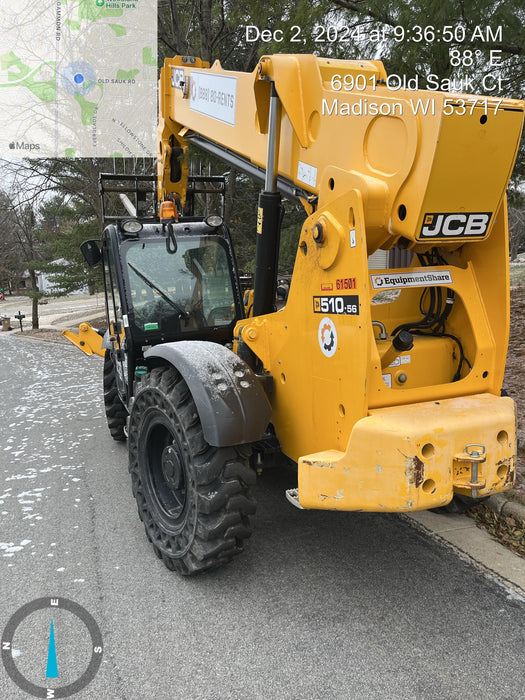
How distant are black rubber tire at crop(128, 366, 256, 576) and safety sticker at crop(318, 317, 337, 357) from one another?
32.7 inches

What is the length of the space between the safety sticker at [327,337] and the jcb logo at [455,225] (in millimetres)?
605

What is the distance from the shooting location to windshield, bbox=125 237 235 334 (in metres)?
4.64

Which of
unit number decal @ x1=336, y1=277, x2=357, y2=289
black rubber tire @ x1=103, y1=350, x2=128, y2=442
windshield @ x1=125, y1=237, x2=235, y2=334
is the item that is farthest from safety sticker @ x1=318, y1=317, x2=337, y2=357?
black rubber tire @ x1=103, y1=350, x2=128, y2=442

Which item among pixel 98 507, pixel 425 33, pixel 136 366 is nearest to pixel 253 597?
pixel 98 507

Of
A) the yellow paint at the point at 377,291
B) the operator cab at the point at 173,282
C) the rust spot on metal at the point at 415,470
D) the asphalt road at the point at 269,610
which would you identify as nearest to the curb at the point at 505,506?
the asphalt road at the point at 269,610

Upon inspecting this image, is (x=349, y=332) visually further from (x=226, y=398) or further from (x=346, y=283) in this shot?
(x=226, y=398)

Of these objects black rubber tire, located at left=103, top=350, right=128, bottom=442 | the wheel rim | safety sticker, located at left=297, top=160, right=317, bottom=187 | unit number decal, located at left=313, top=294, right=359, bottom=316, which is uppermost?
safety sticker, located at left=297, top=160, right=317, bottom=187

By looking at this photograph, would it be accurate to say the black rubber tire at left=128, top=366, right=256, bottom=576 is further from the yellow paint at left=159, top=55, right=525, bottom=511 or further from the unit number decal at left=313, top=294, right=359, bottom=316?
the unit number decal at left=313, top=294, right=359, bottom=316

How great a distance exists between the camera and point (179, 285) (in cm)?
475

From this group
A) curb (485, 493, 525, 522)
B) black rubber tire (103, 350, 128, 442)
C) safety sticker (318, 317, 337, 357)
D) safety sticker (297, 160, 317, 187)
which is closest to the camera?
safety sticker (318, 317, 337, 357)

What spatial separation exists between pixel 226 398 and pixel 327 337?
0.68 m

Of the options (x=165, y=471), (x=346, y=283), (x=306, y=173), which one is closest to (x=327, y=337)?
(x=346, y=283)

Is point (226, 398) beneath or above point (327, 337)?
beneath

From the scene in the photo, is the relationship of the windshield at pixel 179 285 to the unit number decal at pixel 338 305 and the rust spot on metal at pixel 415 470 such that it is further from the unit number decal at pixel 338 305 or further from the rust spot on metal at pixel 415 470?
the rust spot on metal at pixel 415 470
